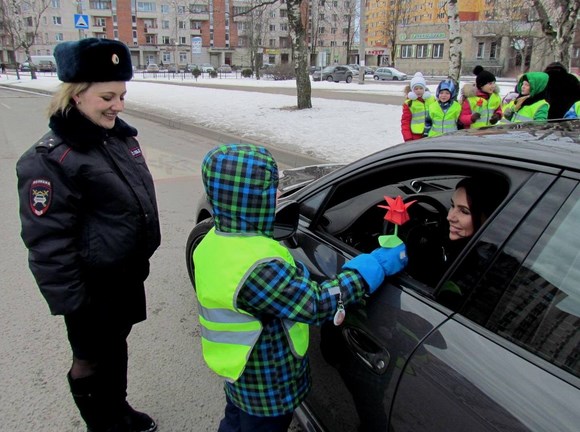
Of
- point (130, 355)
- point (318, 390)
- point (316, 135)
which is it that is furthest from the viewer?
point (316, 135)

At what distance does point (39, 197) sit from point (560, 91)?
20.8 feet

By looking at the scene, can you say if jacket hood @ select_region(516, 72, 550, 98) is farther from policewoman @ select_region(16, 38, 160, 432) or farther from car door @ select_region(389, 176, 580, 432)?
policewoman @ select_region(16, 38, 160, 432)

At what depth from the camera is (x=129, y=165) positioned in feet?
6.49

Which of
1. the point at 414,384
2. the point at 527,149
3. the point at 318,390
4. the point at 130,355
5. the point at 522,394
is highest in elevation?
the point at 527,149

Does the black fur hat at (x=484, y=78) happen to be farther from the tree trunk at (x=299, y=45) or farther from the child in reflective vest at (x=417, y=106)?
the tree trunk at (x=299, y=45)

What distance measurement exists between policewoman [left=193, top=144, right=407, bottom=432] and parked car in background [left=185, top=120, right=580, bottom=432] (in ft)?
0.54

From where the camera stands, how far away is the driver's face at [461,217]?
6.04 ft

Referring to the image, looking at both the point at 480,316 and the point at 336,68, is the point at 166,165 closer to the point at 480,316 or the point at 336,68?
the point at 480,316

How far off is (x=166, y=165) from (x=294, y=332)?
23.7 feet

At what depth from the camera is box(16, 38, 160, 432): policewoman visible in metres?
1.71

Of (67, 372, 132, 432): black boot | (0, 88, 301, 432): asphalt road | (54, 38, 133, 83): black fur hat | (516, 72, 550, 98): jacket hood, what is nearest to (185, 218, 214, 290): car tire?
(0, 88, 301, 432): asphalt road

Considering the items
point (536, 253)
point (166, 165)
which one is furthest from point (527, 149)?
point (166, 165)

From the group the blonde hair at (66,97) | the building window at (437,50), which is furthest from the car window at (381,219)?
the building window at (437,50)

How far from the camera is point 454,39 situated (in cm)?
1149
